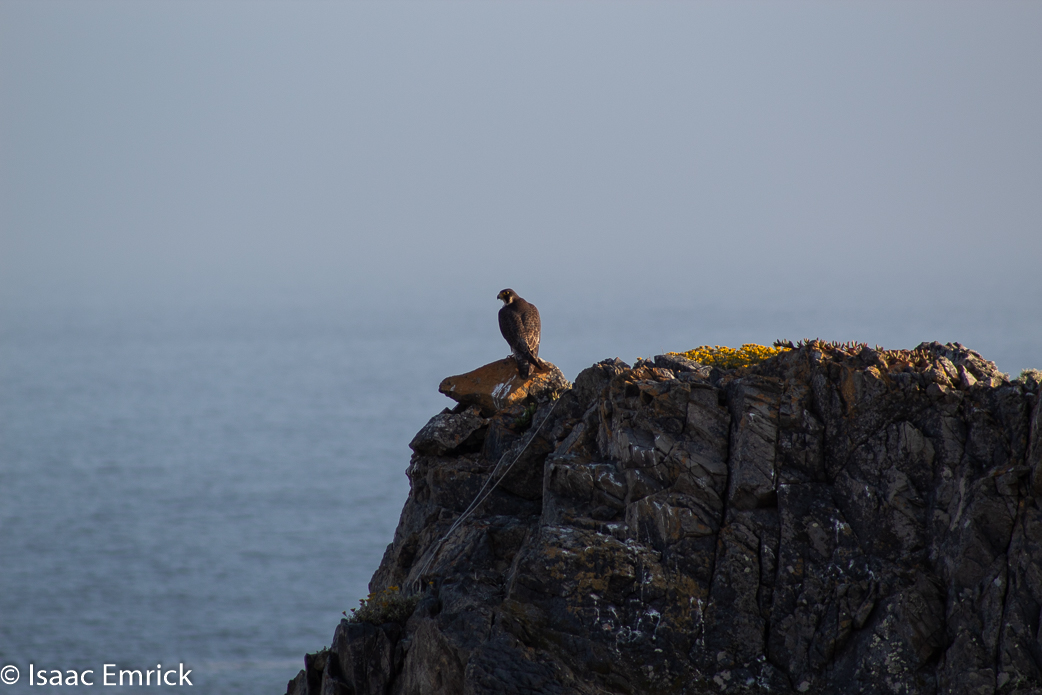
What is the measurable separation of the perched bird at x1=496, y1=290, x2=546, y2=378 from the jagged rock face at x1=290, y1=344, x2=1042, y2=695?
Answer: 4.17 meters

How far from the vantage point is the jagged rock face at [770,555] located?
1402 centimetres

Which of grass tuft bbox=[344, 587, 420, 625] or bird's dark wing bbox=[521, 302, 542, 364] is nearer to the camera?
grass tuft bbox=[344, 587, 420, 625]

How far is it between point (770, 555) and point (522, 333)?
7.75 meters

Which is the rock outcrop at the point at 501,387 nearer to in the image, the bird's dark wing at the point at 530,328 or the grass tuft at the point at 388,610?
the bird's dark wing at the point at 530,328

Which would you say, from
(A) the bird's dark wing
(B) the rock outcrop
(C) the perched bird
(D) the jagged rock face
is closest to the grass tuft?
(D) the jagged rock face

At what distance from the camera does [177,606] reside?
138500 mm

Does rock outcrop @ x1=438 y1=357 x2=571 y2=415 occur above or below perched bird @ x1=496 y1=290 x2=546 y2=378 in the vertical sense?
below

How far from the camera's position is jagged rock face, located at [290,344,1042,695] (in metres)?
14.0

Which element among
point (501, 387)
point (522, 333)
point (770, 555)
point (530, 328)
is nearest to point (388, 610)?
point (501, 387)

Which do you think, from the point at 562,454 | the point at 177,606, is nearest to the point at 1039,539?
the point at 562,454

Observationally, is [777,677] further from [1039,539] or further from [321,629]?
[321,629]

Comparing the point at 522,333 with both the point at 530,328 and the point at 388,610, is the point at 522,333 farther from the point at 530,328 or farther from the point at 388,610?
the point at 388,610

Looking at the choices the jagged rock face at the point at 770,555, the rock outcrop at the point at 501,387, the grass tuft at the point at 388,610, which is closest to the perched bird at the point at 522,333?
the rock outcrop at the point at 501,387

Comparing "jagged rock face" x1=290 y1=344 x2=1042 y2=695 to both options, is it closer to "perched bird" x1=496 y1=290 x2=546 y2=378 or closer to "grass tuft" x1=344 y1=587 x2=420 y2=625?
"grass tuft" x1=344 y1=587 x2=420 y2=625
